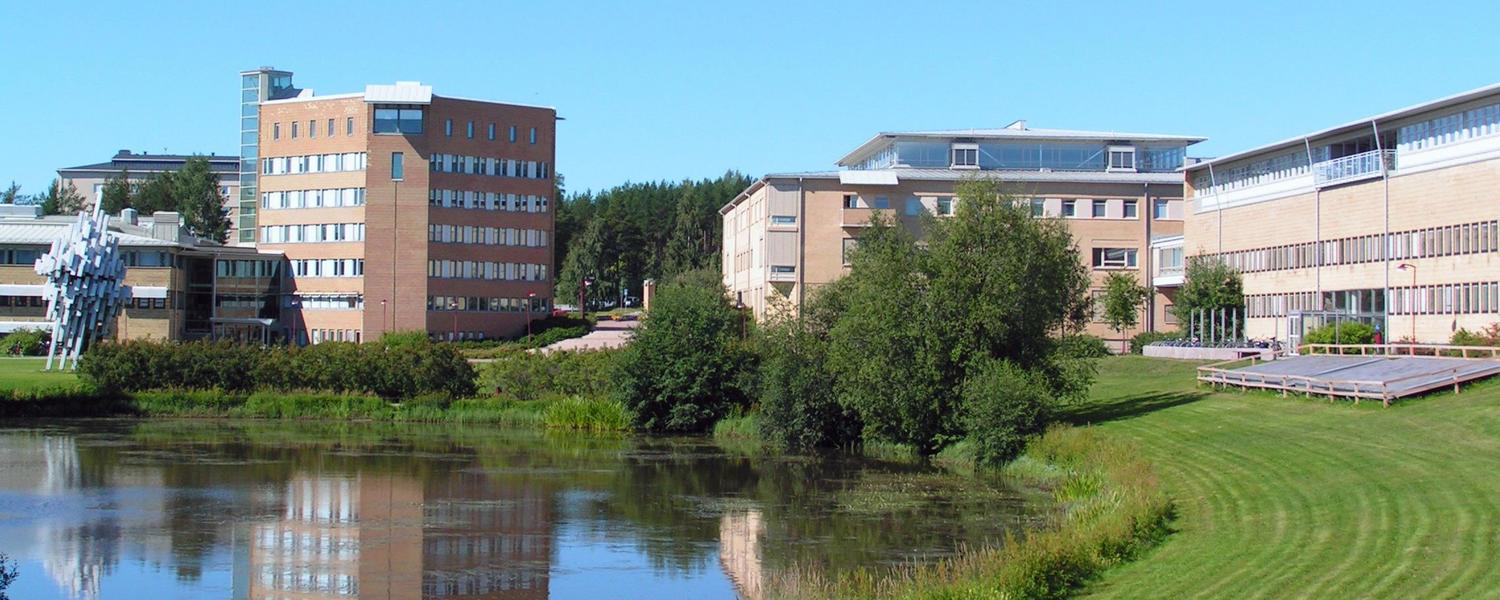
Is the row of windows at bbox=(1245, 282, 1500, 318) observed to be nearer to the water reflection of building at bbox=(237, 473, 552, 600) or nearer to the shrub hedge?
the water reflection of building at bbox=(237, 473, 552, 600)

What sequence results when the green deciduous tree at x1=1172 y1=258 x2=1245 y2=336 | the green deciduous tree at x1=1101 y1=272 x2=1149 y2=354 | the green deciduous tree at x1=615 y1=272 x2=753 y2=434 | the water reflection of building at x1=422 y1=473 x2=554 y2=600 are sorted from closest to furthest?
the water reflection of building at x1=422 y1=473 x2=554 y2=600 → the green deciduous tree at x1=615 y1=272 x2=753 y2=434 → the green deciduous tree at x1=1172 y1=258 x2=1245 y2=336 → the green deciduous tree at x1=1101 y1=272 x2=1149 y2=354

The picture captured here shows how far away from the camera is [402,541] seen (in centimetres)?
3512

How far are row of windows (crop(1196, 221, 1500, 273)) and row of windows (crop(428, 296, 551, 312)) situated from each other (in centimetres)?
5172

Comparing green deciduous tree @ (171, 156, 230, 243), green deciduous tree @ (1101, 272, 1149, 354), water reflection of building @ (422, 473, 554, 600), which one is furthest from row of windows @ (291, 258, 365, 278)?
water reflection of building @ (422, 473, 554, 600)

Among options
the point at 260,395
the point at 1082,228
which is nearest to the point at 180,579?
the point at 260,395

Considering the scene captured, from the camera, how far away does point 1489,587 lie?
20.6m

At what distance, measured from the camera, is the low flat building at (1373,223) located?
6016cm

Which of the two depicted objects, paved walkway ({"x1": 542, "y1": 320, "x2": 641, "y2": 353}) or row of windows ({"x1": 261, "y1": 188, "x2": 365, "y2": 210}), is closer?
paved walkway ({"x1": 542, "y1": 320, "x2": 641, "y2": 353})

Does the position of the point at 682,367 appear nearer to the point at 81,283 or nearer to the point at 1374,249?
the point at 1374,249

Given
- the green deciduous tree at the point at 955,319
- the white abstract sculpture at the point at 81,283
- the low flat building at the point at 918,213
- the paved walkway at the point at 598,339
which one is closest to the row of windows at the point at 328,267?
the paved walkway at the point at 598,339

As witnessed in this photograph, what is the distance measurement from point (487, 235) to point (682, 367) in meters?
47.6

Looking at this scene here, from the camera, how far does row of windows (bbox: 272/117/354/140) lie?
106m

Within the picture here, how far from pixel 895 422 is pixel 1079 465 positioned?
1017 cm

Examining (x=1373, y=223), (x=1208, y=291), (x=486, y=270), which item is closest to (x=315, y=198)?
(x=486, y=270)
